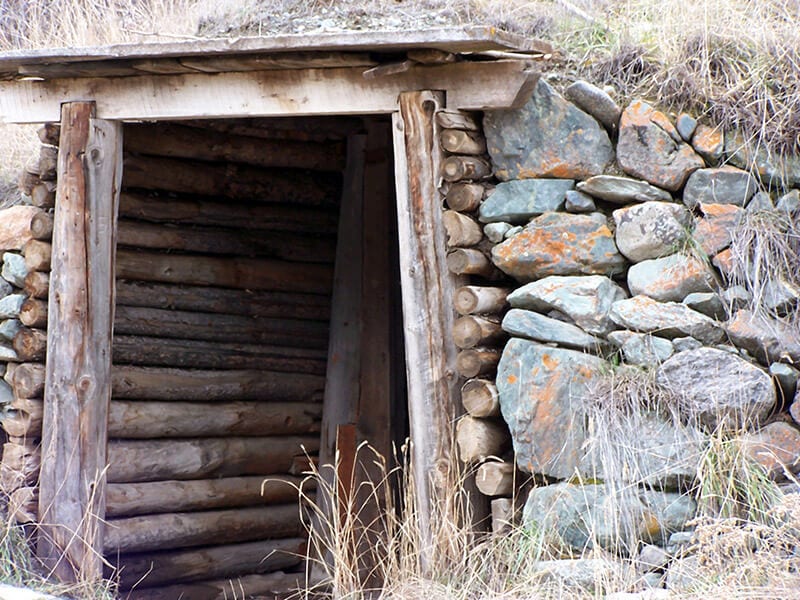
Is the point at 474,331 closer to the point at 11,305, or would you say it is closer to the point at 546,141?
the point at 546,141

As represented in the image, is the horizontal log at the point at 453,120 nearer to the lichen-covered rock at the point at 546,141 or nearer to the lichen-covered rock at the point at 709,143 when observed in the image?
the lichen-covered rock at the point at 546,141

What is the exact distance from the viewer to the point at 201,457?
277 inches

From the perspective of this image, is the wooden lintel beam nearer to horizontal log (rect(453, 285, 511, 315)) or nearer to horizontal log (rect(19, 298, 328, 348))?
horizontal log (rect(453, 285, 511, 315))

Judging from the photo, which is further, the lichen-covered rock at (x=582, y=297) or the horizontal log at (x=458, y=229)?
the horizontal log at (x=458, y=229)

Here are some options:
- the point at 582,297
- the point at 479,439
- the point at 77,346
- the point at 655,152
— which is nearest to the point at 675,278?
the point at 582,297

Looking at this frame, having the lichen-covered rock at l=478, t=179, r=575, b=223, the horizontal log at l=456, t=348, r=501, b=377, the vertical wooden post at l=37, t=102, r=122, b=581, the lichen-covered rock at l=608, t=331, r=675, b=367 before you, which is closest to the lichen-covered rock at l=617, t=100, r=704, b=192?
the lichen-covered rock at l=478, t=179, r=575, b=223

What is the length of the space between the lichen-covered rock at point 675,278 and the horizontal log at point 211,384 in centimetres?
358

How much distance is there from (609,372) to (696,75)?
1.58 meters

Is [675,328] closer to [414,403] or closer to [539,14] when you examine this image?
[414,403]

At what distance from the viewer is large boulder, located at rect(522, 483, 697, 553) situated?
4305mm

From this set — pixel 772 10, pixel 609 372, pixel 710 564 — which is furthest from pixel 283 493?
pixel 772 10

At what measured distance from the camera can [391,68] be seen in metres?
4.80

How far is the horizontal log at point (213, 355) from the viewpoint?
22.5 ft

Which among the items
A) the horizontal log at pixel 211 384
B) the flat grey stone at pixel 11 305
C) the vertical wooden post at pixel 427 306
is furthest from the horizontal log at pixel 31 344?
the vertical wooden post at pixel 427 306
